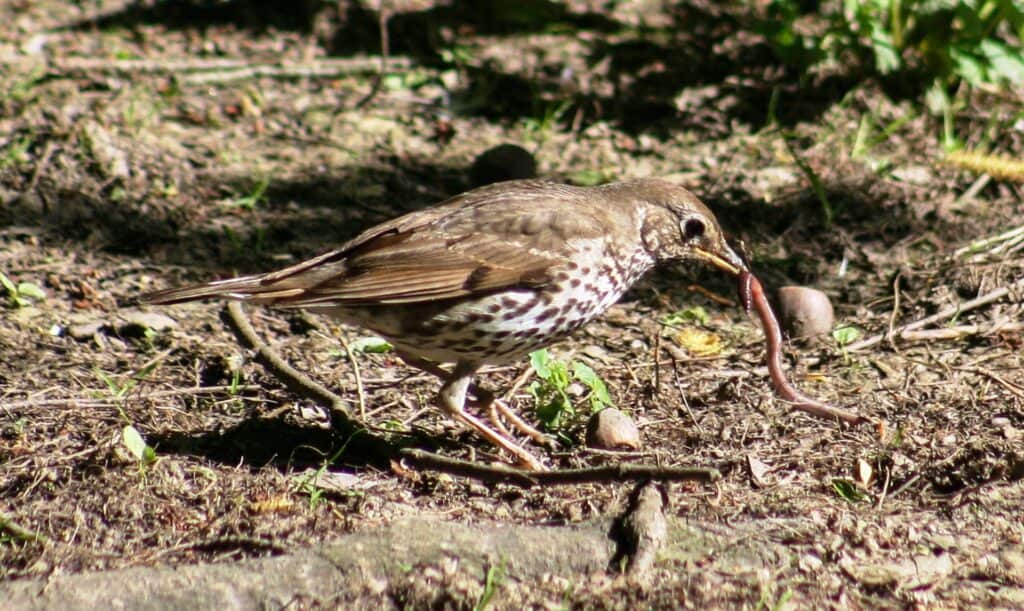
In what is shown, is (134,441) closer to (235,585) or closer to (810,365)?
(235,585)

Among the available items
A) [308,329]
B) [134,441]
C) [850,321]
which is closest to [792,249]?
[850,321]

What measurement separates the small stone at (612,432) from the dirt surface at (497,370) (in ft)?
0.20

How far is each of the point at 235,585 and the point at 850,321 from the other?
3149 mm

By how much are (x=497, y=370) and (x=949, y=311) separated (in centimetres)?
194

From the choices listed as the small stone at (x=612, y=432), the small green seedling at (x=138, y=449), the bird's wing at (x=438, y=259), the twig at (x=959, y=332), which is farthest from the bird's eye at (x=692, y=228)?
the small green seedling at (x=138, y=449)

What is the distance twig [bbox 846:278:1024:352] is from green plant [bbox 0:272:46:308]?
3369 mm

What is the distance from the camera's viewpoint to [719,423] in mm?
4875

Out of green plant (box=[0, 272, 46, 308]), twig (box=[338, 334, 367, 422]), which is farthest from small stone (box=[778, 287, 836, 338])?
green plant (box=[0, 272, 46, 308])

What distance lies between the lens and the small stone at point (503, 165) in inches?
265

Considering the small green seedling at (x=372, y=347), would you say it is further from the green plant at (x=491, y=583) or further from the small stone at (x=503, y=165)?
the green plant at (x=491, y=583)

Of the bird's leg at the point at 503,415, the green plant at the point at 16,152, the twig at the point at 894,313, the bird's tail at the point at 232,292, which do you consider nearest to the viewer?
the bird's tail at the point at 232,292

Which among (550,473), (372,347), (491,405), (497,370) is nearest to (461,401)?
(491,405)

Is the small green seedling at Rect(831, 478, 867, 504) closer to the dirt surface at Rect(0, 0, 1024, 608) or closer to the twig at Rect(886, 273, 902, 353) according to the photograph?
the dirt surface at Rect(0, 0, 1024, 608)

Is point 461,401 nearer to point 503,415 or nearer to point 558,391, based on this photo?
point 503,415
